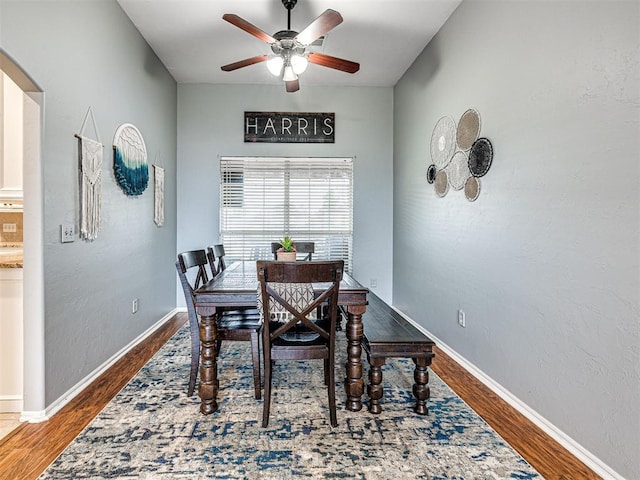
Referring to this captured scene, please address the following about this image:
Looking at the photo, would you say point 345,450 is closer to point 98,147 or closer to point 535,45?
point 535,45

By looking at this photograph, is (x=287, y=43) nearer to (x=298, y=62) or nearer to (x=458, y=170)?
(x=298, y=62)

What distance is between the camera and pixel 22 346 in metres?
2.07

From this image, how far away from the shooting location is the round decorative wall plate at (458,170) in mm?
2883

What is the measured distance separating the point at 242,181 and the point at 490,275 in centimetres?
326

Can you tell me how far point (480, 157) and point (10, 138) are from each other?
329 centimetres

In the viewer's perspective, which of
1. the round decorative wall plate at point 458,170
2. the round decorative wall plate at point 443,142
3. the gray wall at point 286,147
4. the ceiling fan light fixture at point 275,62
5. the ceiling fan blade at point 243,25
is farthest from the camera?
the gray wall at point 286,147

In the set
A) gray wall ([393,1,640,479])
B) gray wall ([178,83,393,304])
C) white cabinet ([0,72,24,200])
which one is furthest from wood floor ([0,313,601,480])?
gray wall ([178,83,393,304])

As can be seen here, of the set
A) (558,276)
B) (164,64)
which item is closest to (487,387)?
(558,276)

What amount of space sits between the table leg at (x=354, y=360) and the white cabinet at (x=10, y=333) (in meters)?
1.91

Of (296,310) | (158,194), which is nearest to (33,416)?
(296,310)

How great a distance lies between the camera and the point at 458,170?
2990mm

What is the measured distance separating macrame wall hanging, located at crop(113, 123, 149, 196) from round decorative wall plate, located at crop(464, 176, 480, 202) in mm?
2842

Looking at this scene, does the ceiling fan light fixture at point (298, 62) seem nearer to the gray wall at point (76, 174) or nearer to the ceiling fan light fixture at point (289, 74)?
the ceiling fan light fixture at point (289, 74)

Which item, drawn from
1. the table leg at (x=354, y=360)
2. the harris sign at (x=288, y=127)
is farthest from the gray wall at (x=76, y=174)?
the table leg at (x=354, y=360)
